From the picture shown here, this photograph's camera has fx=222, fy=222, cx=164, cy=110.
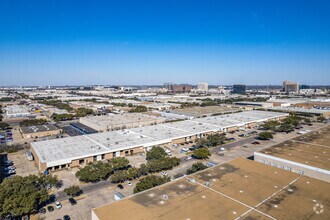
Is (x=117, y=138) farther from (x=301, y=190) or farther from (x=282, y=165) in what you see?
(x=301, y=190)

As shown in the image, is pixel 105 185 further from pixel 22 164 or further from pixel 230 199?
pixel 22 164

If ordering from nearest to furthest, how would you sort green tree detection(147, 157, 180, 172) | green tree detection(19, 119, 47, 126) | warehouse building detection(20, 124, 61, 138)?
green tree detection(147, 157, 180, 172) < warehouse building detection(20, 124, 61, 138) < green tree detection(19, 119, 47, 126)

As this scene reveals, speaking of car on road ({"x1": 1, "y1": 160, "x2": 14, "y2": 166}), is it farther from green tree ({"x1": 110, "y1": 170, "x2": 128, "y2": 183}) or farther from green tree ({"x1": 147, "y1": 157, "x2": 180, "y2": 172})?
green tree ({"x1": 147, "y1": 157, "x2": 180, "y2": 172})

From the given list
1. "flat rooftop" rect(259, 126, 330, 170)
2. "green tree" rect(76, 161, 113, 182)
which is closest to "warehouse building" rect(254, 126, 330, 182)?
"flat rooftop" rect(259, 126, 330, 170)

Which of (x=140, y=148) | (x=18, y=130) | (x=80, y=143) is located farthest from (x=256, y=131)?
(x=18, y=130)

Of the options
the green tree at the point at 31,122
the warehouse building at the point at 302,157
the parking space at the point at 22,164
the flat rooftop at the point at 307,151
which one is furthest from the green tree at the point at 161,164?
the green tree at the point at 31,122

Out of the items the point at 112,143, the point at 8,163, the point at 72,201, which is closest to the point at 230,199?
the point at 72,201
